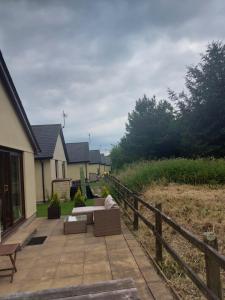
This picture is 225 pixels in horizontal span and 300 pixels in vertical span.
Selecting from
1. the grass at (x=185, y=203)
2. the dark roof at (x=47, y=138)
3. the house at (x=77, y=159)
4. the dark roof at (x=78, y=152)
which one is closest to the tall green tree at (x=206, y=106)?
the grass at (x=185, y=203)

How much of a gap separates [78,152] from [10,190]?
27.3 meters

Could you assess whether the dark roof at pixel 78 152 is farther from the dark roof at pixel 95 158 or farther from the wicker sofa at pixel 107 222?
the wicker sofa at pixel 107 222

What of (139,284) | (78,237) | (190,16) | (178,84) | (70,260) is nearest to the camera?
(139,284)

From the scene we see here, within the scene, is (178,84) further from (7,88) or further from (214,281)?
(214,281)

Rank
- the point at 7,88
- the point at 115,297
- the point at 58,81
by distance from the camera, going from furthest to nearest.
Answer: the point at 58,81, the point at 7,88, the point at 115,297

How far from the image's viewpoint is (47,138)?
1939 centimetres

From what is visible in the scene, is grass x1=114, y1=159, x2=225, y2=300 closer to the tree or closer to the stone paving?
the stone paving

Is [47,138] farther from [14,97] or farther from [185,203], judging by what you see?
[185,203]

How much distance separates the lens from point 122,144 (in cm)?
2861

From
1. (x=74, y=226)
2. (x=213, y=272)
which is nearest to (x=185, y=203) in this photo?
(x=74, y=226)

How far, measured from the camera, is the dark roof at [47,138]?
1755 centimetres

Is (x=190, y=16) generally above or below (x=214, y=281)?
above

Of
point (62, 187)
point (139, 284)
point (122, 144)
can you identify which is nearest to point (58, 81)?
point (62, 187)

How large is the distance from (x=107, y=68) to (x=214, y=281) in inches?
336
